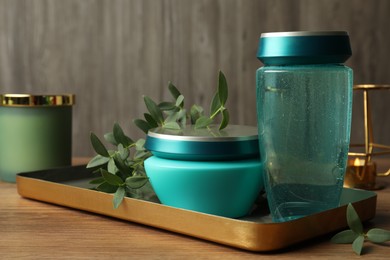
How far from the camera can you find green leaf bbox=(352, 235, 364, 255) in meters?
0.53

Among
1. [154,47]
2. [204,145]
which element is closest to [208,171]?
[204,145]

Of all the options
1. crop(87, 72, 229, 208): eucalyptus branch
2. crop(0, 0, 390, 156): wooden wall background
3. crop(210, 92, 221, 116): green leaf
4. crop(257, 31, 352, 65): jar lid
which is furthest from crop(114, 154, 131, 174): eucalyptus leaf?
crop(0, 0, 390, 156): wooden wall background

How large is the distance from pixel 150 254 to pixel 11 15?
33.3 inches

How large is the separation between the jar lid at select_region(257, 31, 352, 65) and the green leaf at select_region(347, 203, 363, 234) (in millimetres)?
127

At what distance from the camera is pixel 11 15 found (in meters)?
1.25

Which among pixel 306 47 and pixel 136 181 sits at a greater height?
pixel 306 47

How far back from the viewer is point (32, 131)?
0.87 meters

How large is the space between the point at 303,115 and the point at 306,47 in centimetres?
6

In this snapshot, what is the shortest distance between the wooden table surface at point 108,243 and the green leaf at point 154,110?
0.40ft

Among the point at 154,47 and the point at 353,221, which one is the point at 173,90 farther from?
the point at 154,47

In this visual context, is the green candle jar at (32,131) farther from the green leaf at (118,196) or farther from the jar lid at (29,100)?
the green leaf at (118,196)

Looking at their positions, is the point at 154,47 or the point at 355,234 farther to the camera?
the point at 154,47

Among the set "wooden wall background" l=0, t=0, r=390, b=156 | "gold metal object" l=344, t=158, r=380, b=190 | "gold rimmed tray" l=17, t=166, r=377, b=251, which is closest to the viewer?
"gold rimmed tray" l=17, t=166, r=377, b=251

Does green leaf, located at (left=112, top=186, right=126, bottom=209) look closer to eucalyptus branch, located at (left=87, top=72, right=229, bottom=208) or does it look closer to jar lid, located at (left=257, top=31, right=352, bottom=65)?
eucalyptus branch, located at (left=87, top=72, right=229, bottom=208)
